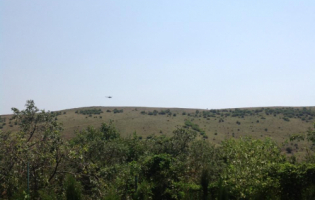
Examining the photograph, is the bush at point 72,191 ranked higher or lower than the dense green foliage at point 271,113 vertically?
lower

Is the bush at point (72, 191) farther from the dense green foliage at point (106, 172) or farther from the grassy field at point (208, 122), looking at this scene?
the grassy field at point (208, 122)

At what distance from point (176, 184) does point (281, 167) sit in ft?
14.6

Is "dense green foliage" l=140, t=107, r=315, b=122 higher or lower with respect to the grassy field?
higher

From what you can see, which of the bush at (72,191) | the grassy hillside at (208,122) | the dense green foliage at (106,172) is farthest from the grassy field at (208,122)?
the bush at (72,191)

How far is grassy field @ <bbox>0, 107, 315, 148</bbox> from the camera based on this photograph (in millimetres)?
52409

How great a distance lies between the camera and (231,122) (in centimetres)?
6106

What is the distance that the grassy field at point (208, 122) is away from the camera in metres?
52.4

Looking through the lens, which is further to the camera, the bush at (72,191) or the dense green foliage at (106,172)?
the dense green foliage at (106,172)

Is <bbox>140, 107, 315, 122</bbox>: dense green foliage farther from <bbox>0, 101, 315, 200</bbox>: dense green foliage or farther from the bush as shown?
the bush

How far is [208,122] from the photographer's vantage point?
204ft

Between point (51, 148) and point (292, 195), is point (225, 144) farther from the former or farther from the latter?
point (51, 148)

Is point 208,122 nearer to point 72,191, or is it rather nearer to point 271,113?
point 271,113

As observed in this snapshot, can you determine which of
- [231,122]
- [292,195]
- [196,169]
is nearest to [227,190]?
[292,195]

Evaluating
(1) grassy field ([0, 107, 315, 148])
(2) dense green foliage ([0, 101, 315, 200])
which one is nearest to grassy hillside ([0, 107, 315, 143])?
(1) grassy field ([0, 107, 315, 148])
